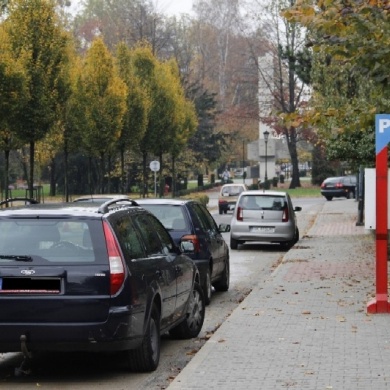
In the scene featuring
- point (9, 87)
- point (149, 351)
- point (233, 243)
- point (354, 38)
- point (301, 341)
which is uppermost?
point (9, 87)

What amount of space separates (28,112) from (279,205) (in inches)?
387

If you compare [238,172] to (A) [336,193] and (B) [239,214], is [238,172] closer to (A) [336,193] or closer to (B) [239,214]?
(A) [336,193]

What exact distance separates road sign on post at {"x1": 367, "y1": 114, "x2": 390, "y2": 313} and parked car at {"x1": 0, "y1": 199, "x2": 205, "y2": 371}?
401 centimetres

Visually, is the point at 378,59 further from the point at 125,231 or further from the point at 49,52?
the point at 49,52

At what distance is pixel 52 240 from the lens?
29.1ft

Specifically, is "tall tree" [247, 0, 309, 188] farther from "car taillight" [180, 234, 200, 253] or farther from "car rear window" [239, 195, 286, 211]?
"car taillight" [180, 234, 200, 253]

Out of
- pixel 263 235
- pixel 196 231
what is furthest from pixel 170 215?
pixel 263 235

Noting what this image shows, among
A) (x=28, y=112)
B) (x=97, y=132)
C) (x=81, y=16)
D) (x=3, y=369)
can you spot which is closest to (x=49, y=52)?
(x=28, y=112)

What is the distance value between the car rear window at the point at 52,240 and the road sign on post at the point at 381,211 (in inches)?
184

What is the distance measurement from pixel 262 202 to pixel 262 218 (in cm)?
44

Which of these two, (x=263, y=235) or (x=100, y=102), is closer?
(x=263, y=235)

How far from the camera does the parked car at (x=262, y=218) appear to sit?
2594cm

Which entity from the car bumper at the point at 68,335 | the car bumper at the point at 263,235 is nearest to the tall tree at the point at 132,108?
the car bumper at the point at 263,235

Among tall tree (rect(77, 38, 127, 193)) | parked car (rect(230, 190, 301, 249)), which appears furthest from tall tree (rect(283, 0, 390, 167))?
tall tree (rect(77, 38, 127, 193))
